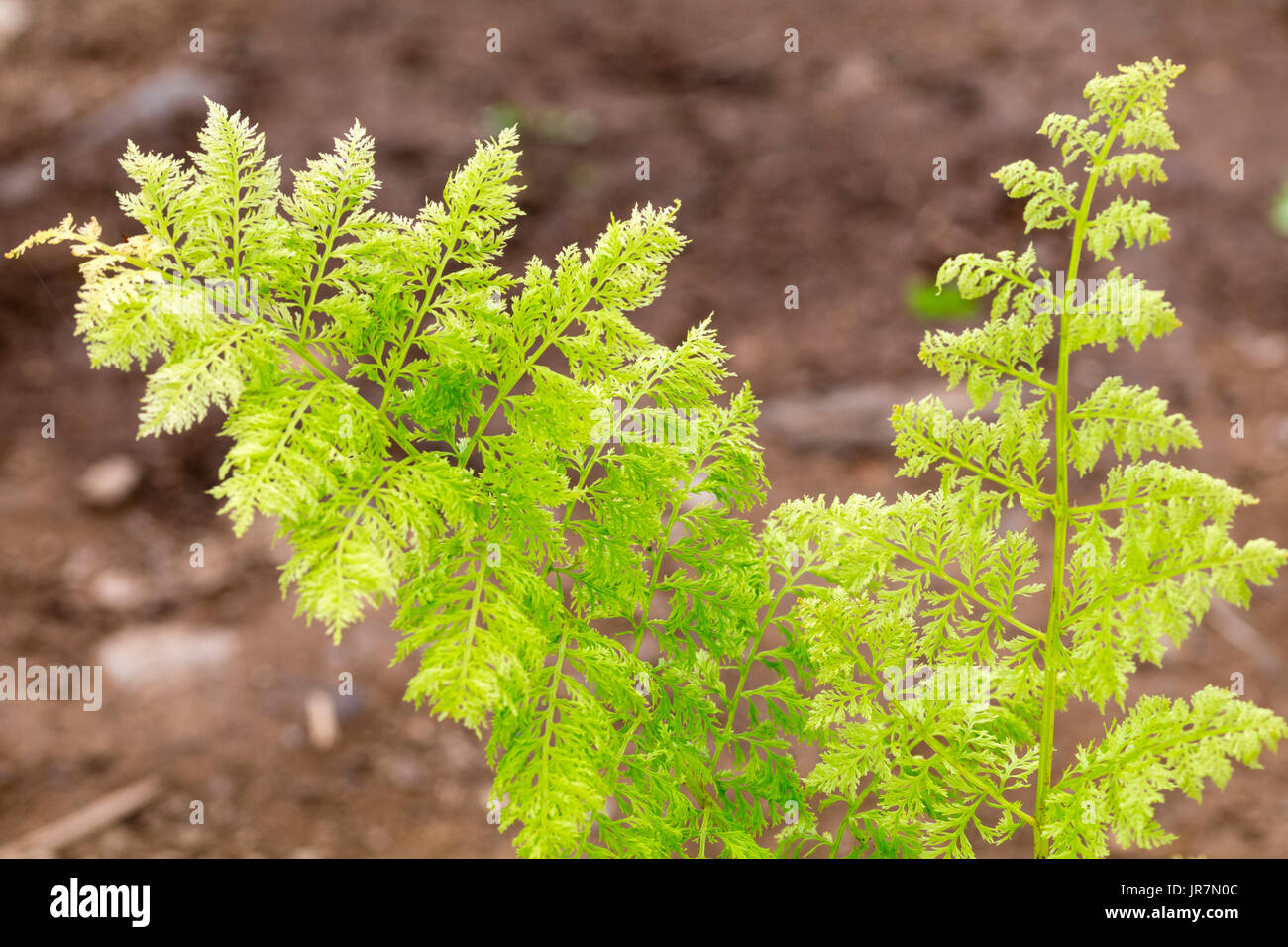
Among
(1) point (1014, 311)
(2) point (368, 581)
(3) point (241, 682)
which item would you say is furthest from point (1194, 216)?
(2) point (368, 581)

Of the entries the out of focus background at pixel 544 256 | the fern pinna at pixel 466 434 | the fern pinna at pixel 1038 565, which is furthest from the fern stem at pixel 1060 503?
the out of focus background at pixel 544 256

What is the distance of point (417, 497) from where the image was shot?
1341 millimetres

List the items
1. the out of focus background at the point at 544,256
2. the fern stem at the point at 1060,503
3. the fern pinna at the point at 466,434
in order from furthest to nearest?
the out of focus background at the point at 544,256 → the fern stem at the point at 1060,503 → the fern pinna at the point at 466,434

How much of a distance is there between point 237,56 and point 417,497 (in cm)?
552

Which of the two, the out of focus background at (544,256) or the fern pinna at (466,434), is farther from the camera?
the out of focus background at (544,256)

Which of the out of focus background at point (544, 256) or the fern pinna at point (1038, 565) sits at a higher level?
the out of focus background at point (544, 256)

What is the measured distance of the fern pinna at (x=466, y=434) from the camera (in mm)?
1257

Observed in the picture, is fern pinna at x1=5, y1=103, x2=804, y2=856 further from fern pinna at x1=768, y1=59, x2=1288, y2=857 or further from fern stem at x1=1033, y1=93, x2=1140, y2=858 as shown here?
fern stem at x1=1033, y1=93, x2=1140, y2=858

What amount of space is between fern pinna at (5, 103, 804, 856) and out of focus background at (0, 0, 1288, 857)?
2.18 meters

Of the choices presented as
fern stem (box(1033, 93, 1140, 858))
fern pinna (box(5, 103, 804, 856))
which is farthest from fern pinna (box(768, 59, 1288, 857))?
fern pinna (box(5, 103, 804, 856))

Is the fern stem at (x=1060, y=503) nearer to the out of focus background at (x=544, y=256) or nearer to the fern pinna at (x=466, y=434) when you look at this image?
the fern pinna at (x=466, y=434)

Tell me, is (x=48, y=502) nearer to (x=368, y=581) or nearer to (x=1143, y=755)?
(x=368, y=581)

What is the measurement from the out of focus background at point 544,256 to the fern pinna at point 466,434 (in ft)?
7.14

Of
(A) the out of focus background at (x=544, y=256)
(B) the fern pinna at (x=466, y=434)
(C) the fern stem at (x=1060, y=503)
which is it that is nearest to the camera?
(B) the fern pinna at (x=466, y=434)
